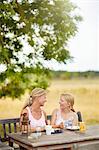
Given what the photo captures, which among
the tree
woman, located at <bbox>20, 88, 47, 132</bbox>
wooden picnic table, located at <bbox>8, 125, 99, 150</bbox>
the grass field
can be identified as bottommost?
wooden picnic table, located at <bbox>8, 125, 99, 150</bbox>

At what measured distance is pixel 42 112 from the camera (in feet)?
11.1

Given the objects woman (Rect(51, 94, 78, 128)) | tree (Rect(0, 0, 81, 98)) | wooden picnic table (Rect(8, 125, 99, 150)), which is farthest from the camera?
tree (Rect(0, 0, 81, 98))

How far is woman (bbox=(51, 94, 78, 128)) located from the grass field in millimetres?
1450

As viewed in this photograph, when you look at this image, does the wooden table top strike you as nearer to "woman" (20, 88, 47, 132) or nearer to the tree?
"woman" (20, 88, 47, 132)

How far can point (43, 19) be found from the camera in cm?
484

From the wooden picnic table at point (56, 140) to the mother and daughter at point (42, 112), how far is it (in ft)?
0.74

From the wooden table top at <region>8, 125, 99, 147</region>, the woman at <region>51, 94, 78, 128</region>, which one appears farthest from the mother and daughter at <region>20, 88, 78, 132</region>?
the wooden table top at <region>8, 125, 99, 147</region>

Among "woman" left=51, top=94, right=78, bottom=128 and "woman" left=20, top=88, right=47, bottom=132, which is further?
"woman" left=51, top=94, right=78, bottom=128

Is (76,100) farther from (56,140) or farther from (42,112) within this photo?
(56,140)

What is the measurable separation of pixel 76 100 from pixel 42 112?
1.78 meters

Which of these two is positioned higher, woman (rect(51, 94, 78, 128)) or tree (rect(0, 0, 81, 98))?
tree (rect(0, 0, 81, 98))

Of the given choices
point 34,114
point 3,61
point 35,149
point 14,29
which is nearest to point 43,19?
point 14,29

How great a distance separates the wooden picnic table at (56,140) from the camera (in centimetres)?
268

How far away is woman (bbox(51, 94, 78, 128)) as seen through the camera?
340 cm
